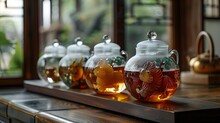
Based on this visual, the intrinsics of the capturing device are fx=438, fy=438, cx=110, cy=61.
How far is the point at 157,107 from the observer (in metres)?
1.24

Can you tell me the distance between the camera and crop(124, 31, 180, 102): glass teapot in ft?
4.21

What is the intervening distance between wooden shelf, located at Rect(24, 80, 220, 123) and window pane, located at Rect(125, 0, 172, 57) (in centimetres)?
161

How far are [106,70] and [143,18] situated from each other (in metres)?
1.86

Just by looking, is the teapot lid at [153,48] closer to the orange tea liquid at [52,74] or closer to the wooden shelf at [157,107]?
the wooden shelf at [157,107]

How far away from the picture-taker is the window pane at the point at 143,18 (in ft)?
10.6

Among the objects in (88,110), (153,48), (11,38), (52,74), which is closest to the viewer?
(153,48)

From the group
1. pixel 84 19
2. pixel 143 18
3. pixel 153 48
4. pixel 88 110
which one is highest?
pixel 84 19

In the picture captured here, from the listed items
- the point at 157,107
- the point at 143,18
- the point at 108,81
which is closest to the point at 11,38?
the point at 143,18

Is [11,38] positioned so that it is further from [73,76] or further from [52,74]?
[73,76]

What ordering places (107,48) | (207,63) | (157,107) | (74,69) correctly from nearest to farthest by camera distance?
(157,107)
(107,48)
(74,69)
(207,63)

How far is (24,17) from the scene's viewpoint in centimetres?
275

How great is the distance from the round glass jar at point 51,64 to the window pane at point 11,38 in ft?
2.26

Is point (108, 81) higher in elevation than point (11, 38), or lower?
lower

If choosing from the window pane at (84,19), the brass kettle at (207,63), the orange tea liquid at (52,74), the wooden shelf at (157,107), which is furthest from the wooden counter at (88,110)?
the window pane at (84,19)
